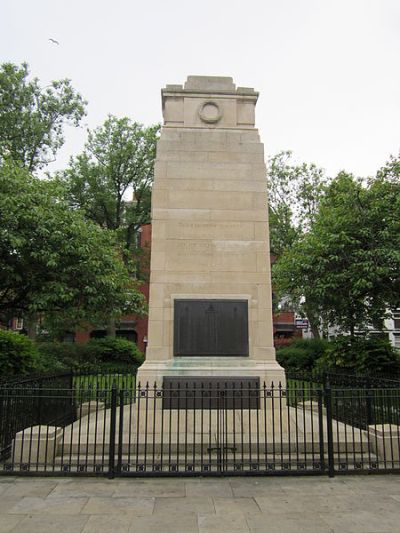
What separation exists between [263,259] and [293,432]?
4193 millimetres

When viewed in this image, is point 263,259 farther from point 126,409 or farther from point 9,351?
point 9,351

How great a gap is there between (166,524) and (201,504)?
83 centimetres

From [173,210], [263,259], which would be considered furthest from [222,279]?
[173,210]

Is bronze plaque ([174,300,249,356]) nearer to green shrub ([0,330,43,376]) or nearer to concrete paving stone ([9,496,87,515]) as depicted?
concrete paving stone ([9,496,87,515])

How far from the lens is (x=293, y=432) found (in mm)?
9453

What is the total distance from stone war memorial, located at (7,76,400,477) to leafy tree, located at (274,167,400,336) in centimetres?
702

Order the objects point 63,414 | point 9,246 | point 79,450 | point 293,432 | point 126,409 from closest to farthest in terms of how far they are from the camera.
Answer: point 79,450
point 293,432
point 63,414
point 126,409
point 9,246

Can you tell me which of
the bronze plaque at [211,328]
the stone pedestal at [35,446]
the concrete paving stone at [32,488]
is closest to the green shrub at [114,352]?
the bronze plaque at [211,328]

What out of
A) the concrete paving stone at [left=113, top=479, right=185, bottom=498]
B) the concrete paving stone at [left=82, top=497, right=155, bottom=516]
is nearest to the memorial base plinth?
the concrete paving stone at [left=113, top=479, right=185, bottom=498]

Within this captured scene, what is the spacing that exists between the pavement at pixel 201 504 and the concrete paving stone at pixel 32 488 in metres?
0.01

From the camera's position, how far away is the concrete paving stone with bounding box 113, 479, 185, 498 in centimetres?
664

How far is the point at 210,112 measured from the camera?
12000mm

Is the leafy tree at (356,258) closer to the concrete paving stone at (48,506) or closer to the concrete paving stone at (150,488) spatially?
the concrete paving stone at (150,488)

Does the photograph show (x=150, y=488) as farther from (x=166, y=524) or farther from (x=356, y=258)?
(x=356, y=258)
